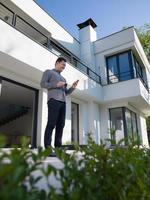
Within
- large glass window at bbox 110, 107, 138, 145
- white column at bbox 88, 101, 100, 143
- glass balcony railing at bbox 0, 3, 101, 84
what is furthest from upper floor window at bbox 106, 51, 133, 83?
white column at bbox 88, 101, 100, 143

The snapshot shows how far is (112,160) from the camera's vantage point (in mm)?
747

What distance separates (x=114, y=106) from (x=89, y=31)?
436 cm

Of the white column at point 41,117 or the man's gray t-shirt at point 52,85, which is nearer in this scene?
the man's gray t-shirt at point 52,85

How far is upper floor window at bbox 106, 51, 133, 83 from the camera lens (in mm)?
8975

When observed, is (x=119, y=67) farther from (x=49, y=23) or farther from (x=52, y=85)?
(x=52, y=85)

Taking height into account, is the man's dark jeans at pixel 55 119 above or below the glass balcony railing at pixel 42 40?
below

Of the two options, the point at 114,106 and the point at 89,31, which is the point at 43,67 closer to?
the point at 114,106

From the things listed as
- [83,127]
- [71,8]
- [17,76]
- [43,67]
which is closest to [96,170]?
[43,67]

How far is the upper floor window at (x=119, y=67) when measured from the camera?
8.98 meters

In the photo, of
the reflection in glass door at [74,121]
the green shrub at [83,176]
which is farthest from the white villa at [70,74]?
the green shrub at [83,176]

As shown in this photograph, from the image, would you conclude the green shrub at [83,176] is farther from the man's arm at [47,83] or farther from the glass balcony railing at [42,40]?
the glass balcony railing at [42,40]

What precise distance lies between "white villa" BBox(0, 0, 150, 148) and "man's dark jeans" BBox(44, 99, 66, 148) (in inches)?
80.0

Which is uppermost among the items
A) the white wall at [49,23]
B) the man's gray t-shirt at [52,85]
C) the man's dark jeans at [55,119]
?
the white wall at [49,23]

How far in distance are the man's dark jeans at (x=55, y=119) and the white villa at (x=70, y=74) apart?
2.03 meters
